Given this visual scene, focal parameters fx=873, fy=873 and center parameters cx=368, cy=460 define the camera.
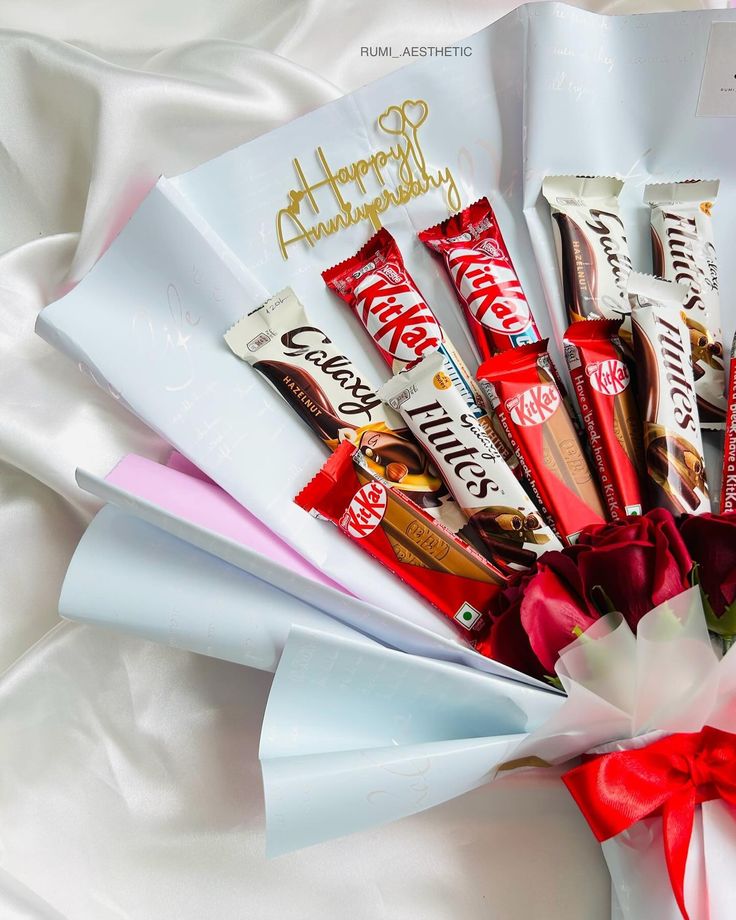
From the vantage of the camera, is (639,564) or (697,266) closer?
(639,564)

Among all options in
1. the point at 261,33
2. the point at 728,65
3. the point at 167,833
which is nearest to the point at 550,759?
the point at 167,833

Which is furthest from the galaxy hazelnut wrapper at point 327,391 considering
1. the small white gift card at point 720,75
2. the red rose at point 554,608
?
the small white gift card at point 720,75

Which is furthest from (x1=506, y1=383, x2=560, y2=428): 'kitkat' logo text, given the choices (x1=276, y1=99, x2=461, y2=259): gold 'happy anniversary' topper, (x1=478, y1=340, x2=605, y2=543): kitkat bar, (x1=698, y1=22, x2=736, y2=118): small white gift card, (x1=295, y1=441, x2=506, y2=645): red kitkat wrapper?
(x1=698, y1=22, x2=736, y2=118): small white gift card

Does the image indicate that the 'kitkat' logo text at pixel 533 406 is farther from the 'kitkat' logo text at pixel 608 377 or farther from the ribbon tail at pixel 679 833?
the ribbon tail at pixel 679 833

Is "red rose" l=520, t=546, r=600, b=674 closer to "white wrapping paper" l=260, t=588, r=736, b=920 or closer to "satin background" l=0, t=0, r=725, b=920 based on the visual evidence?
"white wrapping paper" l=260, t=588, r=736, b=920

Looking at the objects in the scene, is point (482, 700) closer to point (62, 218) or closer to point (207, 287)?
point (207, 287)

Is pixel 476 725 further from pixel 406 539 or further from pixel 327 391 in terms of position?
pixel 327 391

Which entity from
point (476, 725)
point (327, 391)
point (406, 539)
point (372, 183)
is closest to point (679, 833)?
point (476, 725)
